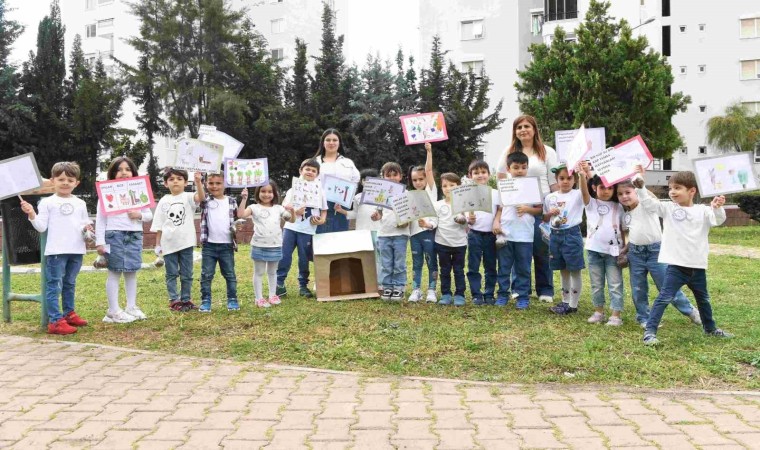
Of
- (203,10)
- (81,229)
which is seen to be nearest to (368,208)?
(81,229)

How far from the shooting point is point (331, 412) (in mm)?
4324

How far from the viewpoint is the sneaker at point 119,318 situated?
717 cm

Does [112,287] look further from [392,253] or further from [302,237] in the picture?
[392,253]

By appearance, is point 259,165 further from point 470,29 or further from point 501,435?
point 470,29

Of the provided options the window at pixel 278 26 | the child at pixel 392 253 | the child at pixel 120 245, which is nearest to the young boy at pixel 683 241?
the child at pixel 392 253

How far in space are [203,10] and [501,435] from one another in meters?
30.7

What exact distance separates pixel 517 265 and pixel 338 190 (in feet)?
7.10

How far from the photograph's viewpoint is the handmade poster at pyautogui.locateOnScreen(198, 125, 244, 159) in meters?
7.93

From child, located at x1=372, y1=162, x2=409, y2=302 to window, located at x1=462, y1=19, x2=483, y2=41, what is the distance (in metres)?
31.4

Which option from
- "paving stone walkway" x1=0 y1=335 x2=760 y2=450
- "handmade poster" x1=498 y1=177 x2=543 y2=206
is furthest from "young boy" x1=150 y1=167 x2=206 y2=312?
"handmade poster" x1=498 y1=177 x2=543 y2=206

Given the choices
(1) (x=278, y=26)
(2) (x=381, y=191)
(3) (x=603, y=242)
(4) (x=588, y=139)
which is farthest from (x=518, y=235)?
(1) (x=278, y=26)

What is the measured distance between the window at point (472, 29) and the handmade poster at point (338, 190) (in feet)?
103

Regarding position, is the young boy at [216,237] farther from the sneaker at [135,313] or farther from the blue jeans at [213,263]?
the sneaker at [135,313]

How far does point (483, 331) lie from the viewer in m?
6.39
